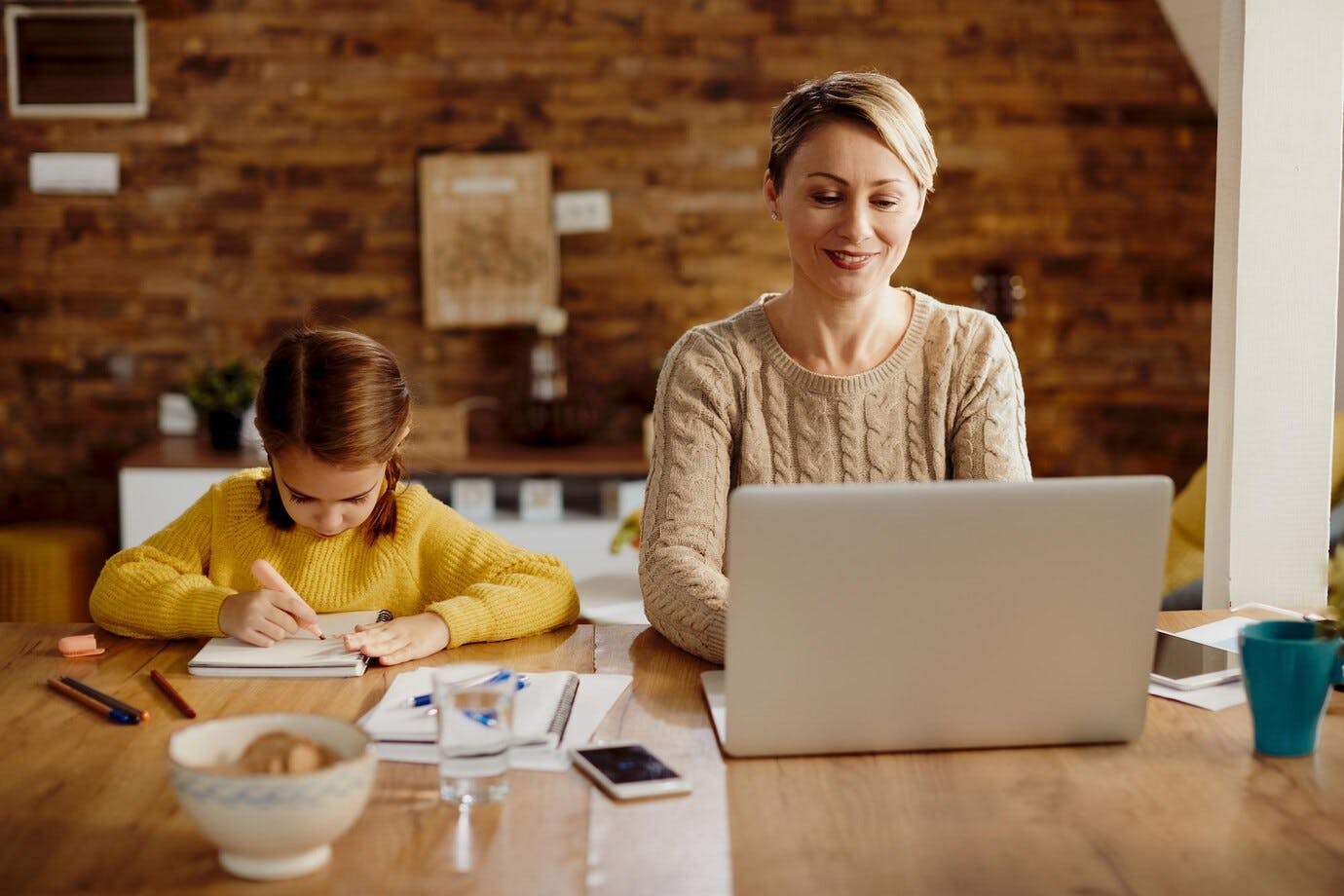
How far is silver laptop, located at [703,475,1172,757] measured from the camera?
1107 millimetres

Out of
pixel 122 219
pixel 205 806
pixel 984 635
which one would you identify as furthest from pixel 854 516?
pixel 122 219

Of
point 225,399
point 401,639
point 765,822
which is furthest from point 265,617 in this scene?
point 225,399

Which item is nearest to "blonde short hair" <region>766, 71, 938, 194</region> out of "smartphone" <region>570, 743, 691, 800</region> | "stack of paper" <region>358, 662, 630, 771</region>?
"stack of paper" <region>358, 662, 630, 771</region>

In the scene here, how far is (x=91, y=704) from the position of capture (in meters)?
1.32

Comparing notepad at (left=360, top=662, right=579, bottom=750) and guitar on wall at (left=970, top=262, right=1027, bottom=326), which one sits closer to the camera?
notepad at (left=360, top=662, right=579, bottom=750)

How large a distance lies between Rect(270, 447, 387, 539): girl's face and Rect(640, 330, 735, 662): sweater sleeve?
1.09 feet

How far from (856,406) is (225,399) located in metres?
2.70

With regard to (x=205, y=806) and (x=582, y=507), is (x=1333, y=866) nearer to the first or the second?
(x=205, y=806)

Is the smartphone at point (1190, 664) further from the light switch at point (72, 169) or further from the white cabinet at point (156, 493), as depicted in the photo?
the light switch at point (72, 169)

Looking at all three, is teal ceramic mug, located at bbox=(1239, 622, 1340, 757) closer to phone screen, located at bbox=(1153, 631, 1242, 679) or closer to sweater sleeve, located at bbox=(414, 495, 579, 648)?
phone screen, located at bbox=(1153, 631, 1242, 679)

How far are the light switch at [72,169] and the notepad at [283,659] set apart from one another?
10.2 ft

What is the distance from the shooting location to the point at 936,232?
13.9 ft

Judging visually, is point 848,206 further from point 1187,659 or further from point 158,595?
point 158,595

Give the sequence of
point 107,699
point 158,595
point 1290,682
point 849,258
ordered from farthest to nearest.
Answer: point 849,258 → point 158,595 → point 107,699 → point 1290,682
